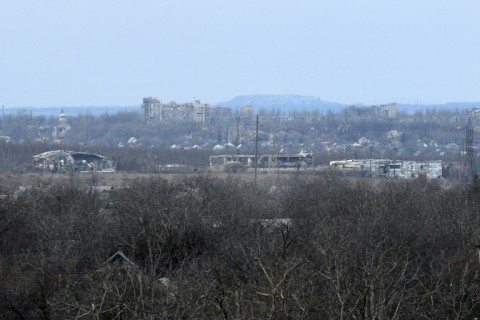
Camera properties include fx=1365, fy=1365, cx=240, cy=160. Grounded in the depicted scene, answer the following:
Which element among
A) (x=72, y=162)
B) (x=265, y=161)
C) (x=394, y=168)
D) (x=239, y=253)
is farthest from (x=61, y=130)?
(x=239, y=253)

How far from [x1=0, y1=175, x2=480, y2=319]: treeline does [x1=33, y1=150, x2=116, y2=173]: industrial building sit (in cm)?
2377

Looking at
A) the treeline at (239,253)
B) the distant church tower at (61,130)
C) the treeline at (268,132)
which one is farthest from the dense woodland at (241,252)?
the distant church tower at (61,130)

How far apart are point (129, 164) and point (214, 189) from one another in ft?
115

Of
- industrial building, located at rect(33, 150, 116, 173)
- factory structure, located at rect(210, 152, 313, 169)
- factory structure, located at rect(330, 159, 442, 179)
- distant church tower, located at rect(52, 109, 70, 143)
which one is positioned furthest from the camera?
distant church tower, located at rect(52, 109, 70, 143)

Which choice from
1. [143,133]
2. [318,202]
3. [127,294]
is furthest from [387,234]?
[143,133]

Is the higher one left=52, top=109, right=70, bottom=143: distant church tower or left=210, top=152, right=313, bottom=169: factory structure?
left=210, top=152, right=313, bottom=169: factory structure

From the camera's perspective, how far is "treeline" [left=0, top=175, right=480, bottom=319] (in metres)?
15.7

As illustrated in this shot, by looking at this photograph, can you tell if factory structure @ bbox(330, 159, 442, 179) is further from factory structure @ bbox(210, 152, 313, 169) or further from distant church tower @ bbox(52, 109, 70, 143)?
distant church tower @ bbox(52, 109, 70, 143)

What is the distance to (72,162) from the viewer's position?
71.7 metres

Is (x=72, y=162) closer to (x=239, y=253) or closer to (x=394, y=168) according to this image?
(x=394, y=168)

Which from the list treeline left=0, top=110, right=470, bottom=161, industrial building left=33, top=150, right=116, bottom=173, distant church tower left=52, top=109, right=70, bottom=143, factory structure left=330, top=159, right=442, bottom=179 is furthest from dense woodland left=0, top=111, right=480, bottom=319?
distant church tower left=52, top=109, right=70, bottom=143

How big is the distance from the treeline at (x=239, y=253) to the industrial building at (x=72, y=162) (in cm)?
2377

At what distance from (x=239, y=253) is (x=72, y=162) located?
158ft

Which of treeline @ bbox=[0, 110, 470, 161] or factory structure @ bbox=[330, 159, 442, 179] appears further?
treeline @ bbox=[0, 110, 470, 161]
